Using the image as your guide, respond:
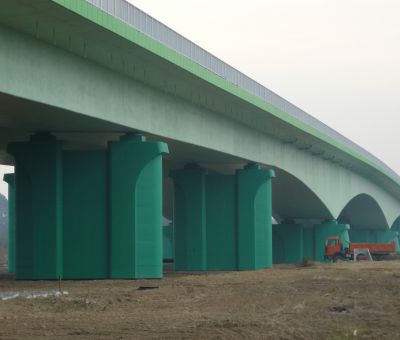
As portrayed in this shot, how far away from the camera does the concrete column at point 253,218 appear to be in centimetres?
5000

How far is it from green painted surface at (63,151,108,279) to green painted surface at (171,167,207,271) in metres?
14.3

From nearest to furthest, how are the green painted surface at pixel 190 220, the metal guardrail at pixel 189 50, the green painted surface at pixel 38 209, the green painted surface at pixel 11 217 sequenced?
the metal guardrail at pixel 189 50 → the green painted surface at pixel 38 209 → the green painted surface at pixel 190 220 → the green painted surface at pixel 11 217

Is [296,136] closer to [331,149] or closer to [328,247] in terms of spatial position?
[331,149]

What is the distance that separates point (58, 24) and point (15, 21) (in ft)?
5.57

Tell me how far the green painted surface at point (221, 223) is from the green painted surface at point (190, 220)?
0.97 m

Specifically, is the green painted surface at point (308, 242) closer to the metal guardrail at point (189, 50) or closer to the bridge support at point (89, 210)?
the metal guardrail at point (189, 50)

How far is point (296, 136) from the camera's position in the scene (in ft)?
180

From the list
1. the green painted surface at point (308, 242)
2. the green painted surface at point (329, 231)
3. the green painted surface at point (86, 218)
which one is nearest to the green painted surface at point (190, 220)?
the green painted surface at point (86, 218)

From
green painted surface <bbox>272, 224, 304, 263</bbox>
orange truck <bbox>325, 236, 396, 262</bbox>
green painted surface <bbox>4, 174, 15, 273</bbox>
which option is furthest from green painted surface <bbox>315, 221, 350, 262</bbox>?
green painted surface <bbox>4, 174, 15, 273</bbox>

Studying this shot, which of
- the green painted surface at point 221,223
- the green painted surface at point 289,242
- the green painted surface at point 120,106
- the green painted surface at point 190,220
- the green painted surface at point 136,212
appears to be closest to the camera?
the green painted surface at point 120,106

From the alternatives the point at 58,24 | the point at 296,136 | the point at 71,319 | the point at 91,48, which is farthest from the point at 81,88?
the point at 296,136

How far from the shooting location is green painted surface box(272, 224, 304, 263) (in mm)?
75125

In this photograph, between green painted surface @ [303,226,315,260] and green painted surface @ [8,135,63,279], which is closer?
green painted surface @ [8,135,63,279]

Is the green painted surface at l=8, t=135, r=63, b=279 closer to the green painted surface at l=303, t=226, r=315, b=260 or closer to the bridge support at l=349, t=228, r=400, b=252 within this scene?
the green painted surface at l=303, t=226, r=315, b=260
